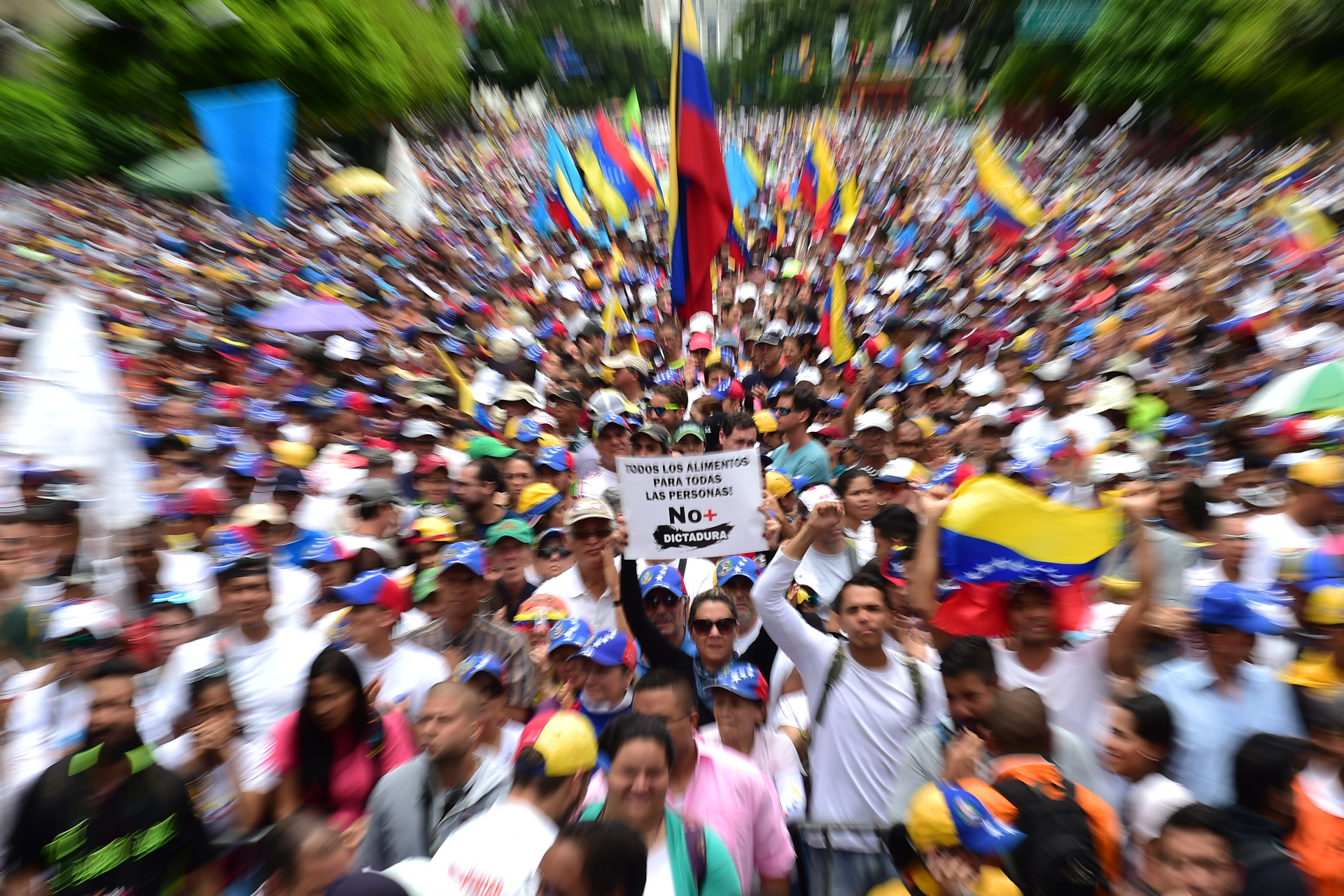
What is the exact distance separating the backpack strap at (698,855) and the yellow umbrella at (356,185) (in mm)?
17655

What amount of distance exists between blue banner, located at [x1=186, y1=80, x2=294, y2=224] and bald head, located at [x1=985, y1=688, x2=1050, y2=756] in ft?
46.1

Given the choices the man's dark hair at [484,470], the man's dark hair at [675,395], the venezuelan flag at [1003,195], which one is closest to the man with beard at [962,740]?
the man's dark hair at [484,470]

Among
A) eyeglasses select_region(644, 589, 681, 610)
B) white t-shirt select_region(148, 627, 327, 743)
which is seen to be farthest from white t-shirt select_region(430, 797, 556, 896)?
eyeglasses select_region(644, 589, 681, 610)

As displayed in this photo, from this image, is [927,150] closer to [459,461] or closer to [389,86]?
[389,86]

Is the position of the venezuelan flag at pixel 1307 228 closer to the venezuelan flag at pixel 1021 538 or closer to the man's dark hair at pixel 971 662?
the venezuelan flag at pixel 1021 538

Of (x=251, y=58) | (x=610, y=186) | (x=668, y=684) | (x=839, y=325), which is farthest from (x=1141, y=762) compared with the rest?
(x=251, y=58)

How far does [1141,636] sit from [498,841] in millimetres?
2451

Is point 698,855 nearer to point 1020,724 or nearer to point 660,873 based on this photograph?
point 660,873

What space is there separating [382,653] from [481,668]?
0.68 metres

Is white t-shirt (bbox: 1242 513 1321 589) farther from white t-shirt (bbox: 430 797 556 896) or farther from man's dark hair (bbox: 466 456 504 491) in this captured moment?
man's dark hair (bbox: 466 456 504 491)

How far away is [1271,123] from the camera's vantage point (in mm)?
18484

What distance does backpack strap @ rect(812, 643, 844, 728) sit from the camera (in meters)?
3.11

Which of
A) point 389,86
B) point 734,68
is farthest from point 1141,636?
point 734,68

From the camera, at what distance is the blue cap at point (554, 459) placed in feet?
20.7
